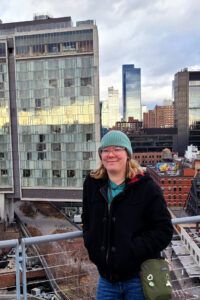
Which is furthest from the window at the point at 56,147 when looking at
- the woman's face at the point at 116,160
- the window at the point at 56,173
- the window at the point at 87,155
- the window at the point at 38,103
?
the woman's face at the point at 116,160

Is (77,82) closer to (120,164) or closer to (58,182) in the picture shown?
(58,182)

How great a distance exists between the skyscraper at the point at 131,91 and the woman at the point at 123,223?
603 ft

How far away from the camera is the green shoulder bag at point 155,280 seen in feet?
6.89

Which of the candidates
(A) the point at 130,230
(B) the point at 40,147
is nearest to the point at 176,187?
(B) the point at 40,147

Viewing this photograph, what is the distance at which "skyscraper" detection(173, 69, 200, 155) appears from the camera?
290 feet

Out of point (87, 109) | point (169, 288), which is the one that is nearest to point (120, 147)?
point (169, 288)

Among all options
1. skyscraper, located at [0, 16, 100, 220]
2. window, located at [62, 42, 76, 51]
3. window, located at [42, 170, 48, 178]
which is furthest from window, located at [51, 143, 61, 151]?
window, located at [62, 42, 76, 51]

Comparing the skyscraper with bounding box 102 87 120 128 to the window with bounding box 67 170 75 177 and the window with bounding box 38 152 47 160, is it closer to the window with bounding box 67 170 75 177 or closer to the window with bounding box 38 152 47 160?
the window with bounding box 38 152 47 160

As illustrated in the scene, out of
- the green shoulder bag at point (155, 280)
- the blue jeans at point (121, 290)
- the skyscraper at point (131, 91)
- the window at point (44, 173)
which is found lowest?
the window at point (44, 173)

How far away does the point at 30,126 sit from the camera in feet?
86.4

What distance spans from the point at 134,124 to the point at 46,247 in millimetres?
88766

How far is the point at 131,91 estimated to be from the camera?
635ft

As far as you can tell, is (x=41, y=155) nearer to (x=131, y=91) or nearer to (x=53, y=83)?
(x=53, y=83)

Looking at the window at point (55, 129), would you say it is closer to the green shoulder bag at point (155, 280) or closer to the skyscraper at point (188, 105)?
the green shoulder bag at point (155, 280)
